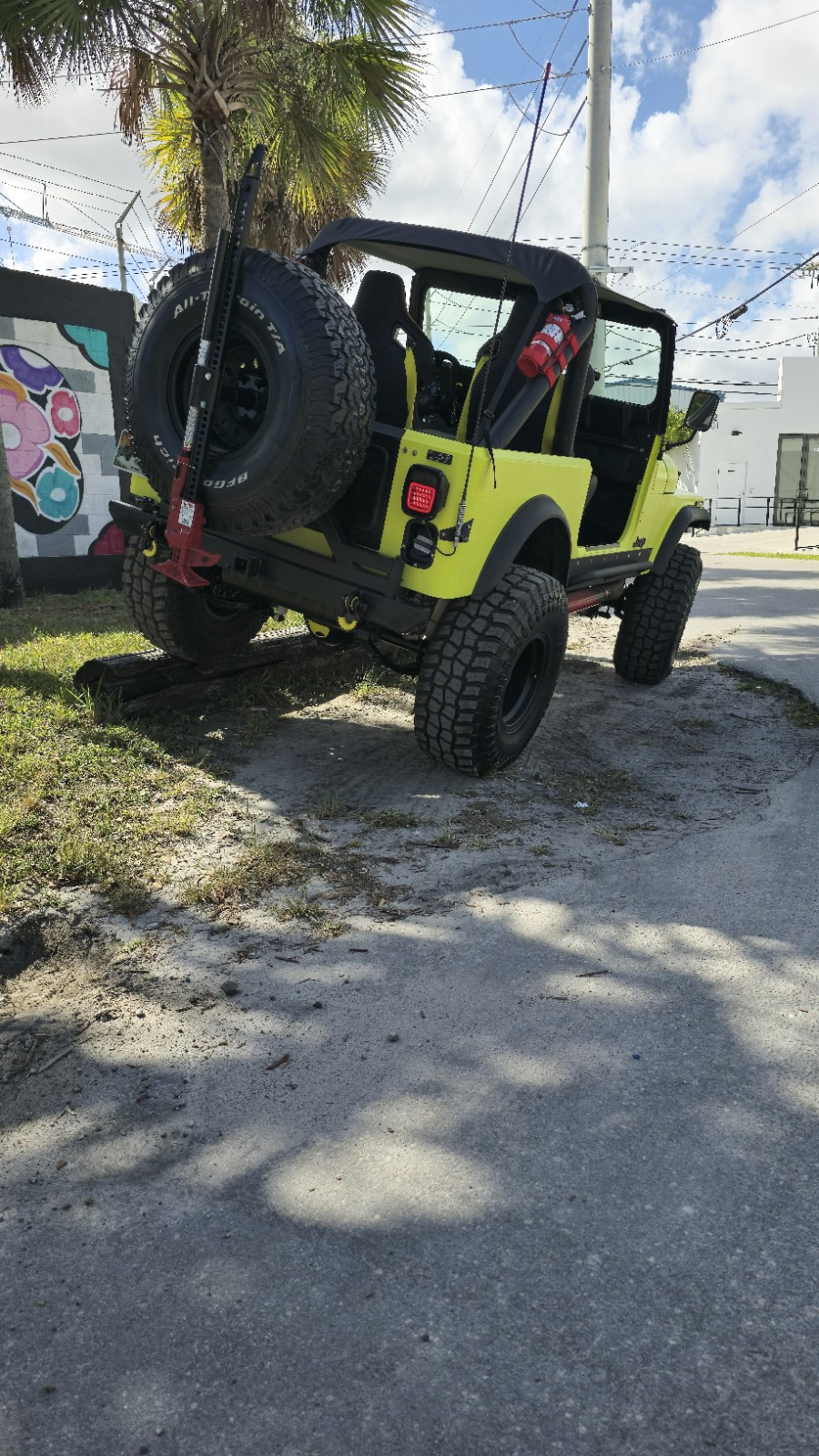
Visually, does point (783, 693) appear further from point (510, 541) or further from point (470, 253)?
point (470, 253)

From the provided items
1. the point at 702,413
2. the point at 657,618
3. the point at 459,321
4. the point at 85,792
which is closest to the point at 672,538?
the point at 657,618

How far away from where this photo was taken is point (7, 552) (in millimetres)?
9258

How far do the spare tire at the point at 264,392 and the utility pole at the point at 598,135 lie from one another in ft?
26.1

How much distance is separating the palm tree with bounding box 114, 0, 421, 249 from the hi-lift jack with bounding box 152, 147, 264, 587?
18.8 feet

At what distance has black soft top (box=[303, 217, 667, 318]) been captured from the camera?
14.6ft

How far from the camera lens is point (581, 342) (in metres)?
4.62

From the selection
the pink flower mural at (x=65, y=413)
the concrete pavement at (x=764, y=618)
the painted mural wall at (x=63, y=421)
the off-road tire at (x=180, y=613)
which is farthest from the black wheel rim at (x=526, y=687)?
the pink flower mural at (x=65, y=413)

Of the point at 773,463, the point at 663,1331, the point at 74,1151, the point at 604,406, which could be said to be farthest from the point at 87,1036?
the point at 773,463

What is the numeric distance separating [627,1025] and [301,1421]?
1367mm

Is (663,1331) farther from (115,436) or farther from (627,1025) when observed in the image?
(115,436)

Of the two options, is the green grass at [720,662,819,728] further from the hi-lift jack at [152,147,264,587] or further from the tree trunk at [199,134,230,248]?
the tree trunk at [199,134,230,248]

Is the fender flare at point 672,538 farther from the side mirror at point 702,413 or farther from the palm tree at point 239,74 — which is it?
the palm tree at point 239,74

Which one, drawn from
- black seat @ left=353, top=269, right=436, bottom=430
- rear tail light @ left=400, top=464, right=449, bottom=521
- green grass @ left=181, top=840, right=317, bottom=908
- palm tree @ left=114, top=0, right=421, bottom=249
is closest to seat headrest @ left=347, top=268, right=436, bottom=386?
black seat @ left=353, top=269, right=436, bottom=430

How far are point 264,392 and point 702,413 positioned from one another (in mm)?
3140
